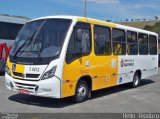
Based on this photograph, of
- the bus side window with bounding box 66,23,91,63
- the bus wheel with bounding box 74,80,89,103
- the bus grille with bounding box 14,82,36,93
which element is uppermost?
the bus side window with bounding box 66,23,91,63

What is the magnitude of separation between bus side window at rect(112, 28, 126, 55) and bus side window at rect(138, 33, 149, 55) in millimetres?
2101

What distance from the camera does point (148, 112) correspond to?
988cm

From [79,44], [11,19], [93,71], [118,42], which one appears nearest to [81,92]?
[93,71]

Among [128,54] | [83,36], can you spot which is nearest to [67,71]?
[83,36]

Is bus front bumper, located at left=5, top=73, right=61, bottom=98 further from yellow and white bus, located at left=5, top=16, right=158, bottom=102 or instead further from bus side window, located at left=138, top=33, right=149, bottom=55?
bus side window, located at left=138, top=33, right=149, bottom=55

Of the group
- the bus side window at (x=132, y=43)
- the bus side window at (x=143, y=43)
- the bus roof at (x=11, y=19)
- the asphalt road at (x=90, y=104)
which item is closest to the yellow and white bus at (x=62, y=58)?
the asphalt road at (x=90, y=104)

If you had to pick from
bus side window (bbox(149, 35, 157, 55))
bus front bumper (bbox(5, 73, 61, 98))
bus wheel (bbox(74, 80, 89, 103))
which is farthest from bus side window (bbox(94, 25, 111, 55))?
bus side window (bbox(149, 35, 157, 55))

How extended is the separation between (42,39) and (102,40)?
2.57 meters

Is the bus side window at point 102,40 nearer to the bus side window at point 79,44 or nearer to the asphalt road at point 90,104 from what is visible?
the bus side window at point 79,44

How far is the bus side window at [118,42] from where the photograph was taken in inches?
516

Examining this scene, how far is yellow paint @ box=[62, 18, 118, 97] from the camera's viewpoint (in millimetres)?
10062

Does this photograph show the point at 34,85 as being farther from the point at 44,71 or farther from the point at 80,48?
the point at 80,48

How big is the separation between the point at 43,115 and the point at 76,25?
308 cm

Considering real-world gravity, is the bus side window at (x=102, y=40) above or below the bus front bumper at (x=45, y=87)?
above
